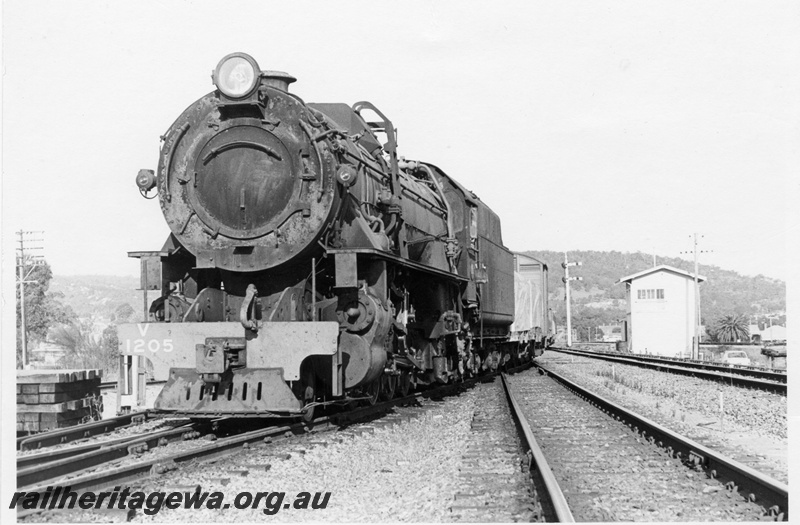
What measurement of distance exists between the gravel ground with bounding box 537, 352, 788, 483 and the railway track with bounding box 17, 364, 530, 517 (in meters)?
4.34

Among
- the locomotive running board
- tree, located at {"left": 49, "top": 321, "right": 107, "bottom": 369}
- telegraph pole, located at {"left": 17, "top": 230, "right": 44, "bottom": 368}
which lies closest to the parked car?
tree, located at {"left": 49, "top": 321, "right": 107, "bottom": 369}

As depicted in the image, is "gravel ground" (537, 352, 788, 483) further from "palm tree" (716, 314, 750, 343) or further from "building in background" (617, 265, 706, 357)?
"palm tree" (716, 314, 750, 343)

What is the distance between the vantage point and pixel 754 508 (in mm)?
5703

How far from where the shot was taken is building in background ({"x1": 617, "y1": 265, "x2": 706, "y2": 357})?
139 feet

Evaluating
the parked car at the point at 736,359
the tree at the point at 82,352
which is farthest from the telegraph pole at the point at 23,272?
the parked car at the point at 736,359

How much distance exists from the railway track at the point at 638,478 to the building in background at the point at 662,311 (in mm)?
34210

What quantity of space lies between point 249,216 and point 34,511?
425cm

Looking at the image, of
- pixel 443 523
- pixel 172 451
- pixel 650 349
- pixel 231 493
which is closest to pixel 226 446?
pixel 172 451

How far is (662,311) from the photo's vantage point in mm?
42750

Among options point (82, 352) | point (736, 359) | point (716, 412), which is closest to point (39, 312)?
point (82, 352)

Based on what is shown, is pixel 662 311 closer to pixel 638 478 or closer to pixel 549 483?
pixel 638 478

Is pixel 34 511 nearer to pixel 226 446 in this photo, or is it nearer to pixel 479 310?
pixel 226 446

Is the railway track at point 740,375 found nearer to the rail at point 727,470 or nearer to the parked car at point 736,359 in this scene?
the parked car at point 736,359

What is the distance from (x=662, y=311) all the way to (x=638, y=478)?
125ft
